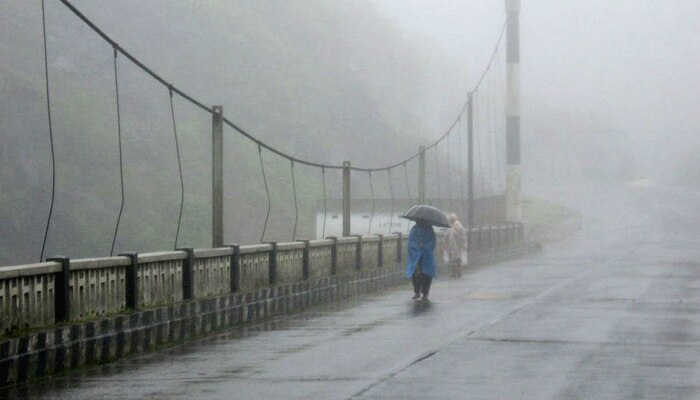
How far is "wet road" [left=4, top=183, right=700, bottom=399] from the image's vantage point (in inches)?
449

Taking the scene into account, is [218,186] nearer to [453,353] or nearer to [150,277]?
[150,277]

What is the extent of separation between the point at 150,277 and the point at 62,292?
2861 millimetres

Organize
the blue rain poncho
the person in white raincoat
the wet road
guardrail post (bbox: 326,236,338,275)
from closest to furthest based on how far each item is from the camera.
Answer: the wet road → the blue rain poncho → guardrail post (bbox: 326,236,338,275) → the person in white raincoat

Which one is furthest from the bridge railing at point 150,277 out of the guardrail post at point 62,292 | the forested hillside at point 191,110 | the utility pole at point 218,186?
the forested hillside at point 191,110

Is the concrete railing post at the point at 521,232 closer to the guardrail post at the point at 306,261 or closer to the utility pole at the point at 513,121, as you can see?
the utility pole at the point at 513,121

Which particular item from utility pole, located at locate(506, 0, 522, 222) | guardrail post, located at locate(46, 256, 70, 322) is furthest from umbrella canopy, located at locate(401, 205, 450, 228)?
utility pole, located at locate(506, 0, 522, 222)

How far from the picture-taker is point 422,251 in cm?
2555

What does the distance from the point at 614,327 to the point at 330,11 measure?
445 ft

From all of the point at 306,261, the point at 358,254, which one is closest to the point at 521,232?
the point at 358,254

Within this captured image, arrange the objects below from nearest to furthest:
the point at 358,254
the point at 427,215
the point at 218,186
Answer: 1. the point at 218,186
2. the point at 427,215
3. the point at 358,254

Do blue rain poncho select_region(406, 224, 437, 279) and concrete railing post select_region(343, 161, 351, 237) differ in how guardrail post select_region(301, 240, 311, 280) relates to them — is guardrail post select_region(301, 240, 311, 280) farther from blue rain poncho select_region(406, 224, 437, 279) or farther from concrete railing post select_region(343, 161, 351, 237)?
concrete railing post select_region(343, 161, 351, 237)

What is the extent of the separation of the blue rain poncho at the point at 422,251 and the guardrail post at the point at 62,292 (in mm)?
11935

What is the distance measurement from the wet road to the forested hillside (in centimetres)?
5289

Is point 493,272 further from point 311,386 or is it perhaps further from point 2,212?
point 2,212
